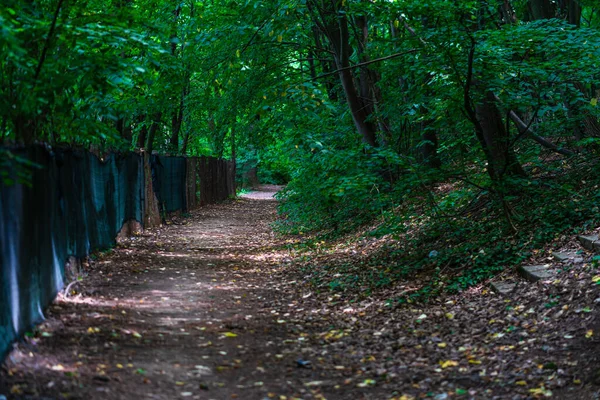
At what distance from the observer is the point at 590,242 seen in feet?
22.7

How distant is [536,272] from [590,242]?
723mm

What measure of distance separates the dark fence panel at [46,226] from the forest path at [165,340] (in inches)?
9.7

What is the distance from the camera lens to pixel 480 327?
19.6 feet

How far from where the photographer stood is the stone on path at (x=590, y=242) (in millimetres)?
6746

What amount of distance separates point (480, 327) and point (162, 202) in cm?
1133

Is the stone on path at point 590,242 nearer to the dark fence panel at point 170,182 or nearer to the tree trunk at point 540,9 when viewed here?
the tree trunk at point 540,9

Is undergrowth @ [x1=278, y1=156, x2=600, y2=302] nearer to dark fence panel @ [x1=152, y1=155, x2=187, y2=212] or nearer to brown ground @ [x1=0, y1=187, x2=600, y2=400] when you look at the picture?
brown ground @ [x1=0, y1=187, x2=600, y2=400]

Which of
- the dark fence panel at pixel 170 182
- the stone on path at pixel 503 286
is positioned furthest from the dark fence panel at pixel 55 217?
the stone on path at pixel 503 286

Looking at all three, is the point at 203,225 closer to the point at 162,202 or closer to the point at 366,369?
the point at 162,202

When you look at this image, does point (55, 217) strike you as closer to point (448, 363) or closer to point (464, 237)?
point (448, 363)

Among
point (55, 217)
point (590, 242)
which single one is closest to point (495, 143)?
point (590, 242)

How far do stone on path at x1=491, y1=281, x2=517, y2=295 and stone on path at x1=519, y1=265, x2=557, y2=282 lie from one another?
0.19 metres

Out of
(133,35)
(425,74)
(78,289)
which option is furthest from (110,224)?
(425,74)

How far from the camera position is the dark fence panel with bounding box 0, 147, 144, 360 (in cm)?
471
